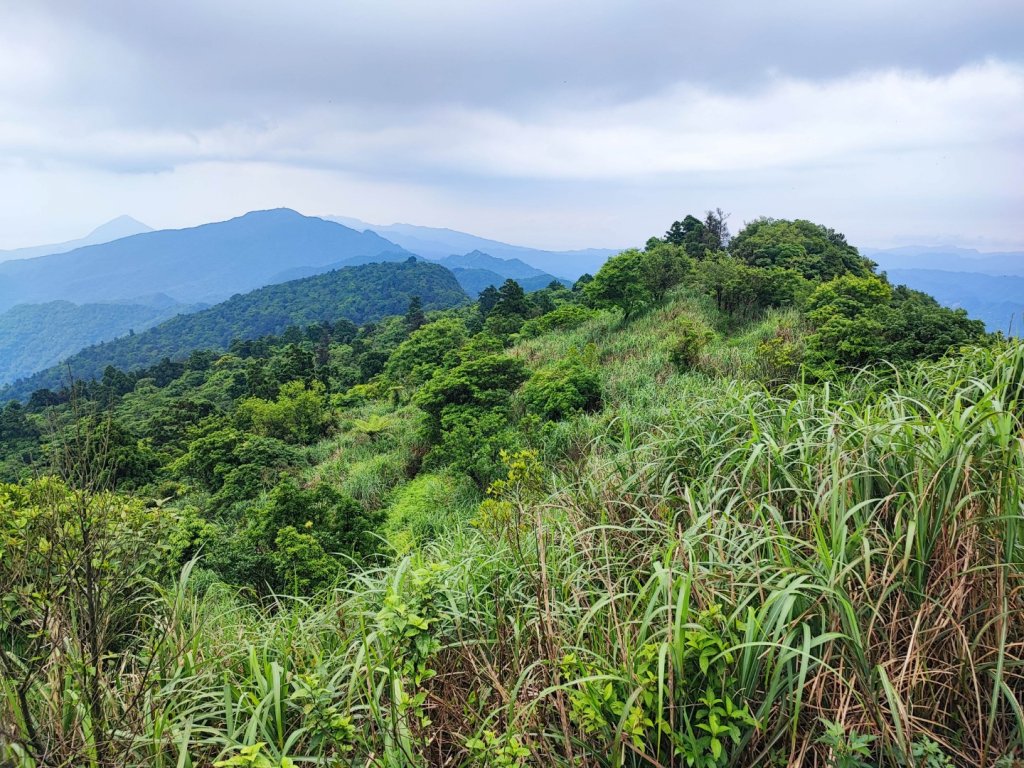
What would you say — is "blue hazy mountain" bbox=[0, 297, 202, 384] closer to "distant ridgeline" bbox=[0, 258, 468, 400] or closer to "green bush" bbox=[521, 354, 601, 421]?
"distant ridgeline" bbox=[0, 258, 468, 400]

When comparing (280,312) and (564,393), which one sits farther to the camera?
(280,312)

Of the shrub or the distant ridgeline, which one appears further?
the distant ridgeline

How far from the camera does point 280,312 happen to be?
8156 cm

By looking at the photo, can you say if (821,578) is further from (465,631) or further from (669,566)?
(465,631)

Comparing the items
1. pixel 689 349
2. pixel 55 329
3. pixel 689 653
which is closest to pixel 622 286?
pixel 689 349

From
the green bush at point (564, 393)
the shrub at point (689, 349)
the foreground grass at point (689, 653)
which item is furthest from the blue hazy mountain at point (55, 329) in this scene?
the foreground grass at point (689, 653)

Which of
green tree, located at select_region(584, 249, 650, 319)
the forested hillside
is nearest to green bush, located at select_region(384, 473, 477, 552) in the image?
the forested hillside

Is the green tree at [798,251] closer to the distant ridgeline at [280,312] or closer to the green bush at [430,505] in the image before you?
the green bush at [430,505]

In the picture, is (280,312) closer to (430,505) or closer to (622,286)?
(622,286)

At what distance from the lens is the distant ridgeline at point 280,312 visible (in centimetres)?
7012

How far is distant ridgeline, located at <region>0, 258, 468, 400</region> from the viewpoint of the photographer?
70125 millimetres

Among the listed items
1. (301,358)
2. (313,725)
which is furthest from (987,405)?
(301,358)

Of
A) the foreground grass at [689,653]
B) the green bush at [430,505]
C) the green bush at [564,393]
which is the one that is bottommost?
the green bush at [430,505]

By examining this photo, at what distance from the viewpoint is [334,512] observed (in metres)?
5.37
